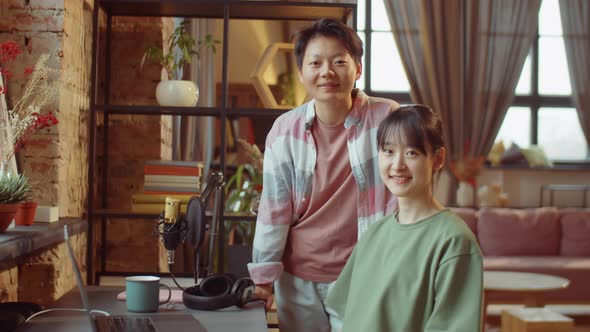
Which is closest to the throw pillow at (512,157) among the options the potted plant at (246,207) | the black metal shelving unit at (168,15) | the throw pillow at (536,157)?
the throw pillow at (536,157)

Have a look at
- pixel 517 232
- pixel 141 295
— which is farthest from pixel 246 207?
pixel 517 232

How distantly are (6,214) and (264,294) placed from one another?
717 mm

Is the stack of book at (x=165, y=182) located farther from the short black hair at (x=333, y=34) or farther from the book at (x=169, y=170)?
the short black hair at (x=333, y=34)

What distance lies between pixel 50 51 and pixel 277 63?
3.75 metres

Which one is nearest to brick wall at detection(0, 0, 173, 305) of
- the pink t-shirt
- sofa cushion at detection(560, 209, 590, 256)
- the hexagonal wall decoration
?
the hexagonal wall decoration

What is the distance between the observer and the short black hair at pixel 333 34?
1996 millimetres

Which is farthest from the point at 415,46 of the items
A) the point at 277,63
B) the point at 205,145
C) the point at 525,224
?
the point at 205,145

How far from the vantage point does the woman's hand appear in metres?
1.96

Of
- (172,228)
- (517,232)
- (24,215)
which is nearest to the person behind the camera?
(172,228)

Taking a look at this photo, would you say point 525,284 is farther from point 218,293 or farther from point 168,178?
point 218,293

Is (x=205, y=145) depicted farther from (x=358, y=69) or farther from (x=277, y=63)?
(x=358, y=69)

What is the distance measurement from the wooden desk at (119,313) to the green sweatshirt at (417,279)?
234 mm

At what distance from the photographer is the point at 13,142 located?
7.36ft

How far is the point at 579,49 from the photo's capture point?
6.80 metres
